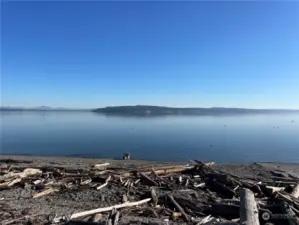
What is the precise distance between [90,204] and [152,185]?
10.9ft

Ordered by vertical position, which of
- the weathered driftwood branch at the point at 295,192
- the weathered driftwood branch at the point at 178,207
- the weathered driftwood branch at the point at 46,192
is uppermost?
the weathered driftwood branch at the point at 295,192

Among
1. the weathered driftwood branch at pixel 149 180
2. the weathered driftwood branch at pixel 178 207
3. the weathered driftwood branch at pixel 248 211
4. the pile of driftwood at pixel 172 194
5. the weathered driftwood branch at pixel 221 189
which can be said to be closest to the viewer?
the weathered driftwood branch at pixel 248 211

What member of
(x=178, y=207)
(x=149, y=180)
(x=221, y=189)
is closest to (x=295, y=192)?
(x=221, y=189)

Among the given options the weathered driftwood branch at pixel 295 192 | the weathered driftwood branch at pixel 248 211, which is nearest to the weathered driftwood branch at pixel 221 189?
the weathered driftwood branch at pixel 295 192

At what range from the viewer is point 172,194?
1202 cm

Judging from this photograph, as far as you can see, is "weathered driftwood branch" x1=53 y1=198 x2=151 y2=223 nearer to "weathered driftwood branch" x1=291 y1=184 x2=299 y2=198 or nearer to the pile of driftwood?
the pile of driftwood

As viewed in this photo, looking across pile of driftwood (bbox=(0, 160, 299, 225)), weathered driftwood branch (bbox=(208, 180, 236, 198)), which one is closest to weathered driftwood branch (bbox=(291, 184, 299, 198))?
pile of driftwood (bbox=(0, 160, 299, 225))

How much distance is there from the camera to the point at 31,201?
11.2m

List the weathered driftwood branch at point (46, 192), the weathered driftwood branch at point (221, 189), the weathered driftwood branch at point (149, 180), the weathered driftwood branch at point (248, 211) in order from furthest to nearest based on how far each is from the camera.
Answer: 1. the weathered driftwood branch at point (149, 180)
2. the weathered driftwood branch at point (221, 189)
3. the weathered driftwood branch at point (46, 192)
4. the weathered driftwood branch at point (248, 211)

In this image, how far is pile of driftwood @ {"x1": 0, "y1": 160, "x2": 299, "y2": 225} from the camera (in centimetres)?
935

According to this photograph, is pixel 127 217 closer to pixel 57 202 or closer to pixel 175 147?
→ pixel 57 202

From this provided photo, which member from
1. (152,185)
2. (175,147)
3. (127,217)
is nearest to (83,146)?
(175,147)

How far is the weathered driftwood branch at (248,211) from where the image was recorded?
827 cm

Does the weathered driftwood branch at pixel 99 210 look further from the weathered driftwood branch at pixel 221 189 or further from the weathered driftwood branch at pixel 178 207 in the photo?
the weathered driftwood branch at pixel 221 189
